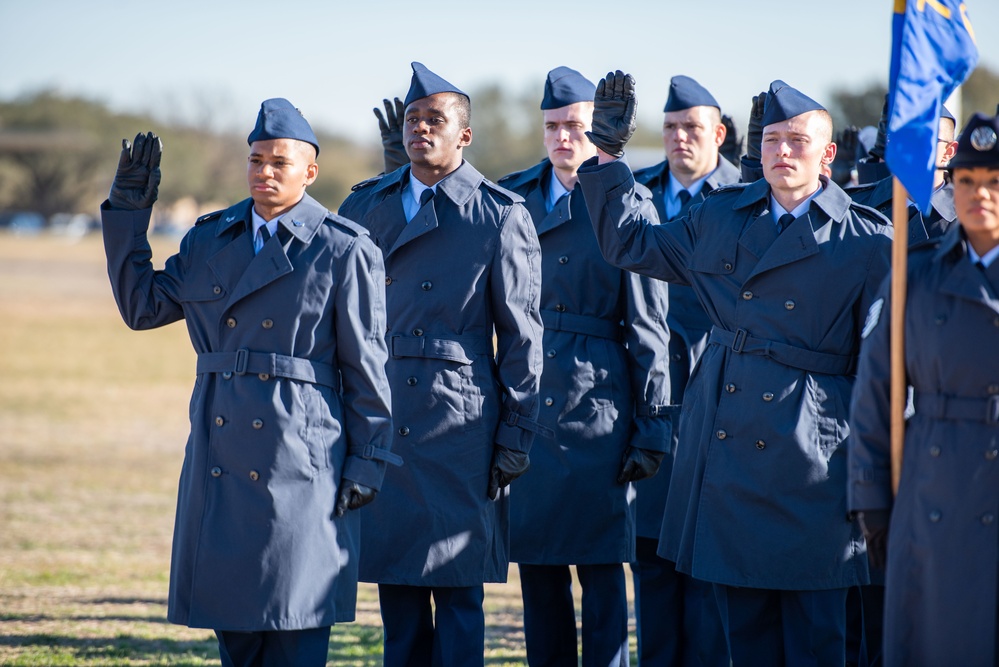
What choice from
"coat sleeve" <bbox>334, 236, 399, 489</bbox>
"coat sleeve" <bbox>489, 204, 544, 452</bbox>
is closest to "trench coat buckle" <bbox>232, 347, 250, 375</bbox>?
"coat sleeve" <bbox>334, 236, 399, 489</bbox>

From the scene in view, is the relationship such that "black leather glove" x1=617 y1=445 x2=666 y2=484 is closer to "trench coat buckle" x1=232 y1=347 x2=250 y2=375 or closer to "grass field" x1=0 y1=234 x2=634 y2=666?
"grass field" x1=0 y1=234 x2=634 y2=666

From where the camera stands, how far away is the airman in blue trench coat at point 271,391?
424 centimetres

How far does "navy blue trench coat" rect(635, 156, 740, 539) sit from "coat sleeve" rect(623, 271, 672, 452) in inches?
9.0

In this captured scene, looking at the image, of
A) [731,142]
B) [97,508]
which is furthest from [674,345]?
[97,508]

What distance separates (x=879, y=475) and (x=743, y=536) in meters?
1.06

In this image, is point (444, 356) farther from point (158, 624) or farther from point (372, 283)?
point (158, 624)

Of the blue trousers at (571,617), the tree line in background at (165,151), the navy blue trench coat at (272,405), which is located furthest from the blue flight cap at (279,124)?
the tree line in background at (165,151)

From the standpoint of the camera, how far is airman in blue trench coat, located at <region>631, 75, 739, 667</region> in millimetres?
6062

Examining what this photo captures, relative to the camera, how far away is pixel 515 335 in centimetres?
509

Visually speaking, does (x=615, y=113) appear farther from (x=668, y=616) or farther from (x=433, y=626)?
(x=668, y=616)

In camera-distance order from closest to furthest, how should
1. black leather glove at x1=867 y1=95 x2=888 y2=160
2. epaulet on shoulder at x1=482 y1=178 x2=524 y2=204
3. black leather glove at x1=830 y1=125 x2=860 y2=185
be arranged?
epaulet on shoulder at x1=482 y1=178 x2=524 y2=204
black leather glove at x1=867 y1=95 x2=888 y2=160
black leather glove at x1=830 y1=125 x2=860 y2=185

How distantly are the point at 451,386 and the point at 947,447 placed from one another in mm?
2012

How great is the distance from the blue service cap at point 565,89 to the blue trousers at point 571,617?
6.87ft

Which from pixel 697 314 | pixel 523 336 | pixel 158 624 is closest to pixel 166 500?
pixel 158 624
